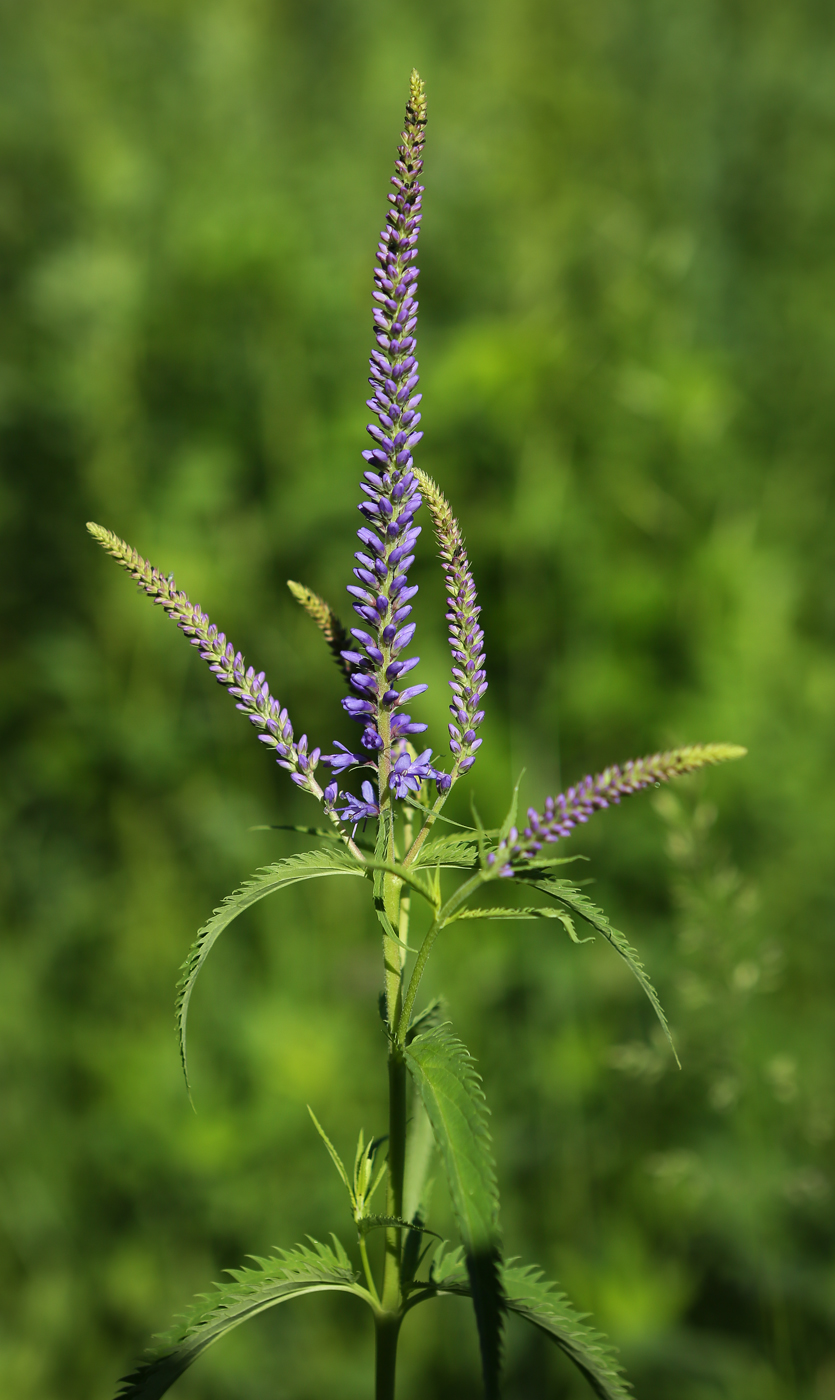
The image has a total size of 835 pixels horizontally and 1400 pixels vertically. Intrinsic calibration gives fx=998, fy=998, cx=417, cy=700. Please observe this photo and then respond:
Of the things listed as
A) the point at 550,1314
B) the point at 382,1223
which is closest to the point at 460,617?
the point at 382,1223

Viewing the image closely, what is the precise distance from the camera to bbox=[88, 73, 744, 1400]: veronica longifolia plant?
4.10 feet

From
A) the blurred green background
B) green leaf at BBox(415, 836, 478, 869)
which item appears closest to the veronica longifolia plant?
green leaf at BBox(415, 836, 478, 869)

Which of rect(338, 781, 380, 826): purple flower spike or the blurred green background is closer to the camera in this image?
rect(338, 781, 380, 826): purple flower spike

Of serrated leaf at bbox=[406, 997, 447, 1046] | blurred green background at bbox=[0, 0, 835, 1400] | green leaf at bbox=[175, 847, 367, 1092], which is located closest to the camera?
green leaf at bbox=[175, 847, 367, 1092]

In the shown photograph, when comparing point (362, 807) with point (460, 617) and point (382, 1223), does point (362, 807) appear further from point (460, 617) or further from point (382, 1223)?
point (382, 1223)

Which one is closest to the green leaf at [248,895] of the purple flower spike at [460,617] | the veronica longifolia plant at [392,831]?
the veronica longifolia plant at [392,831]

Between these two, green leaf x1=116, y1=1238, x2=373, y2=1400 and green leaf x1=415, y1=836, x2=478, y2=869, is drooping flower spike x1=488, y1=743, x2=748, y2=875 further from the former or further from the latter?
green leaf x1=116, y1=1238, x2=373, y2=1400

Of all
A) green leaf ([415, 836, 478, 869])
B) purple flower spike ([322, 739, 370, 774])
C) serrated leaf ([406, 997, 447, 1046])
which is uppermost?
purple flower spike ([322, 739, 370, 774])

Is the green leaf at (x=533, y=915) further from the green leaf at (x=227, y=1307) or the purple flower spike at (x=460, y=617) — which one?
the green leaf at (x=227, y=1307)

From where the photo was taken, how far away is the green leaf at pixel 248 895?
1.20 meters

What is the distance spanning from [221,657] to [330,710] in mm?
4226

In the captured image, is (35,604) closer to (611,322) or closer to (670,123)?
(611,322)

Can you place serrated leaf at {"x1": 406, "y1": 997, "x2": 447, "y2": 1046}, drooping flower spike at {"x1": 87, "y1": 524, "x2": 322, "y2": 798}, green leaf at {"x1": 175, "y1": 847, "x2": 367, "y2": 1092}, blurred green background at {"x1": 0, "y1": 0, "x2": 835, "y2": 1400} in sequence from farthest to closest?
blurred green background at {"x1": 0, "y1": 0, "x2": 835, "y2": 1400} < serrated leaf at {"x1": 406, "y1": 997, "x2": 447, "y2": 1046} < drooping flower spike at {"x1": 87, "y1": 524, "x2": 322, "y2": 798} < green leaf at {"x1": 175, "y1": 847, "x2": 367, "y2": 1092}

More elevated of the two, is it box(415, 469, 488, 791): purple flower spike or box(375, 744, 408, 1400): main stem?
box(415, 469, 488, 791): purple flower spike
